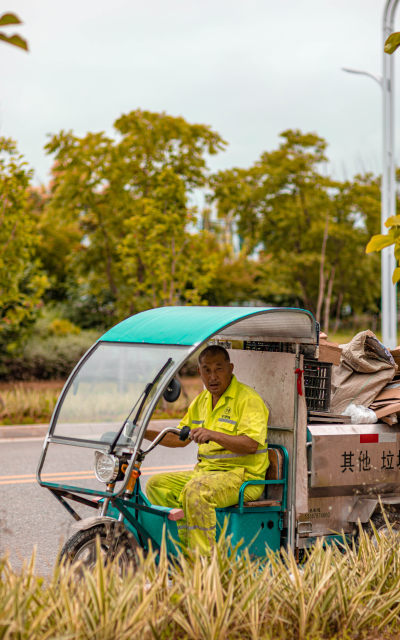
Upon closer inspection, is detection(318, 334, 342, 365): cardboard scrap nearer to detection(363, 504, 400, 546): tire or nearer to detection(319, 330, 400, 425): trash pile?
detection(319, 330, 400, 425): trash pile

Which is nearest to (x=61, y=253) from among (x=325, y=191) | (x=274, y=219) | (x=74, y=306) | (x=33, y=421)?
(x=74, y=306)

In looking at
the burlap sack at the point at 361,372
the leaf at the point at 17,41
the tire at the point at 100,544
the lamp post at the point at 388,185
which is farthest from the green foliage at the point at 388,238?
the lamp post at the point at 388,185

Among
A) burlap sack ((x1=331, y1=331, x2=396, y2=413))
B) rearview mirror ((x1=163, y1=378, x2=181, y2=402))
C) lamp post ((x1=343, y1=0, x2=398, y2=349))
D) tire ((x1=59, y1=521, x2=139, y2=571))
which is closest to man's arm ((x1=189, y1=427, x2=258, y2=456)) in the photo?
rearview mirror ((x1=163, y1=378, x2=181, y2=402))

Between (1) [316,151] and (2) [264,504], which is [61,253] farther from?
(2) [264,504]

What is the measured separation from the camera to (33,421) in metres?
12.1

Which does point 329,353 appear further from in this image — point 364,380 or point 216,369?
point 216,369

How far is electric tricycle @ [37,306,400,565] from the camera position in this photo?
4285mm

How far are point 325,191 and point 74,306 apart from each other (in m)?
8.09

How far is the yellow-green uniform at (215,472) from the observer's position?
4.50 metres

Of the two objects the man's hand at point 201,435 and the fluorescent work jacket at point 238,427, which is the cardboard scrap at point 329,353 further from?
the man's hand at point 201,435

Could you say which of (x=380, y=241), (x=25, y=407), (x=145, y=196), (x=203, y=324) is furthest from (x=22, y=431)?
(x=380, y=241)

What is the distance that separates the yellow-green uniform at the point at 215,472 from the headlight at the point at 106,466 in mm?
525

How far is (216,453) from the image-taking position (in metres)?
4.98

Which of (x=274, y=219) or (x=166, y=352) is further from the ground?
(x=274, y=219)
